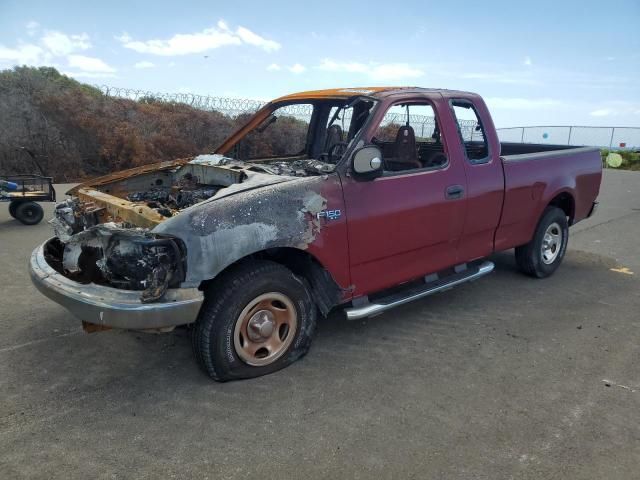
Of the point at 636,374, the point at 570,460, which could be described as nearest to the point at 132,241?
the point at 570,460

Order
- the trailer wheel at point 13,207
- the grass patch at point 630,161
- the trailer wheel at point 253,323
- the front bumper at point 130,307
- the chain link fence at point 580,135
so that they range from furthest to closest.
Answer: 1. the chain link fence at point 580,135
2. the grass patch at point 630,161
3. the trailer wheel at point 13,207
4. the trailer wheel at point 253,323
5. the front bumper at point 130,307

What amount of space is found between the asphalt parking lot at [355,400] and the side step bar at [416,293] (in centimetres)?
34

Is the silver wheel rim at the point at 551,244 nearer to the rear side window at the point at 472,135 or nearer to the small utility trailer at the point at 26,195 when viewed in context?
the rear side window at the point at 472,135

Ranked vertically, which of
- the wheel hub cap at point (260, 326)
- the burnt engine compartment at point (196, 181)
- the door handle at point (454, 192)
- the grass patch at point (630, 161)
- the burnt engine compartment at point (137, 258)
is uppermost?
the burnt engine compartment at point (196, 181)

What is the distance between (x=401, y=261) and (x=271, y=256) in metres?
1.09

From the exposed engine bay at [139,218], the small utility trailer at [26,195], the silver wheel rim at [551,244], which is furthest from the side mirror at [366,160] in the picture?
the small utility trailer at [26,195]

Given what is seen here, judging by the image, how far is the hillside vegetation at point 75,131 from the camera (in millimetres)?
14484

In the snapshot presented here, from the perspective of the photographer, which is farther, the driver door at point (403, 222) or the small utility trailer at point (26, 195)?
the small utility trailer at point (26, 195)

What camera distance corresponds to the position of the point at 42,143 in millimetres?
14836

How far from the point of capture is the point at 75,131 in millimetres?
15359

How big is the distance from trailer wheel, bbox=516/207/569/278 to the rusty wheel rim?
10.7ft

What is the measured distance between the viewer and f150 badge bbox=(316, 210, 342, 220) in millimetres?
3633

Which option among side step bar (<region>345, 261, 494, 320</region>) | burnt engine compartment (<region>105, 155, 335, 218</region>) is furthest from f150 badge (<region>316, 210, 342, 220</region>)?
side step bar (<region>345, 261, 494, 320</region>)

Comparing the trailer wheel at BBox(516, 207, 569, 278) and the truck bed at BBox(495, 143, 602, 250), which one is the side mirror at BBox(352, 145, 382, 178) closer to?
the truck bed at BBox(495, 143, 602, 250)
